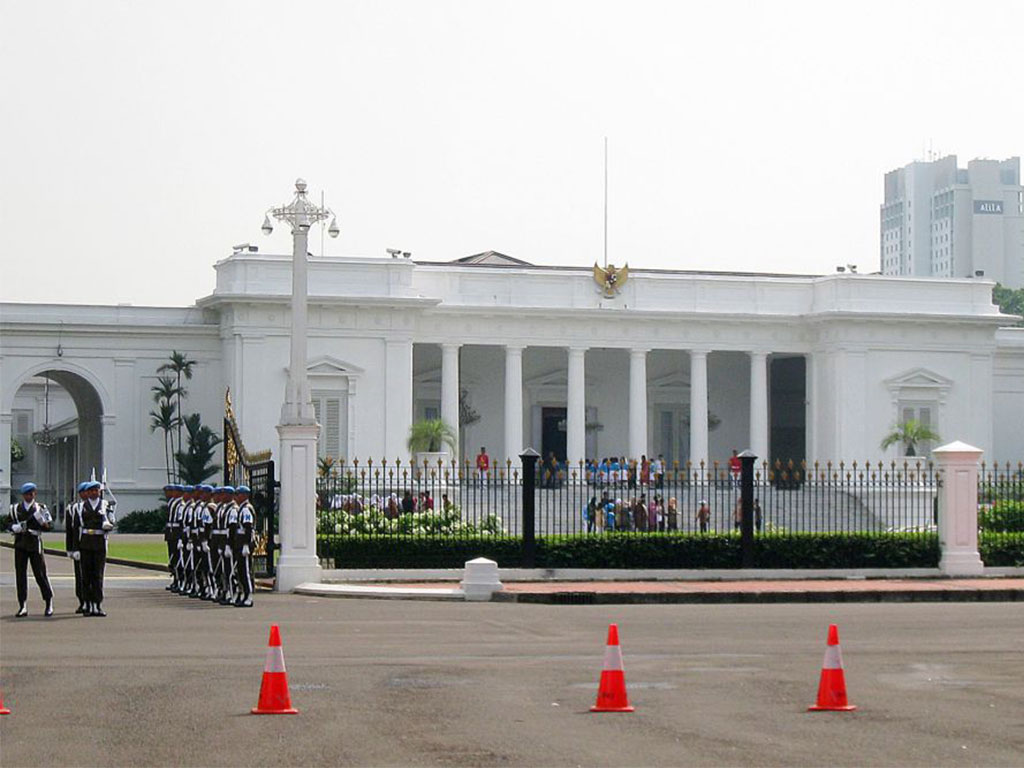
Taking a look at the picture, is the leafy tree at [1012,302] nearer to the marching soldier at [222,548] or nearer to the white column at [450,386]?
the white column at [450,386]

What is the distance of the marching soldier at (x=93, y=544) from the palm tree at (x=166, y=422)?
114 feet

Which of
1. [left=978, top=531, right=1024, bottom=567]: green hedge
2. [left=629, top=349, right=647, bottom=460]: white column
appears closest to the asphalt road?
[left=978, top=531, right=1024, bottom=567]: green hedge

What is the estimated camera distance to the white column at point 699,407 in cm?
6278

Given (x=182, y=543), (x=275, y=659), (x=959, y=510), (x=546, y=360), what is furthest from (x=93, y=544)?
(x=546, y=360)

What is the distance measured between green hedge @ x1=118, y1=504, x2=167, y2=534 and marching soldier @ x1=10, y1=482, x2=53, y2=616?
35303 mm

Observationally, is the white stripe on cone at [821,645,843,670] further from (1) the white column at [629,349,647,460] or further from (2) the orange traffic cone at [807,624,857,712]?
(1) the white column at [629,349,647,460]

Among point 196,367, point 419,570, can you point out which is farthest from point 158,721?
point 196,367

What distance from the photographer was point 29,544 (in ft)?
78.5

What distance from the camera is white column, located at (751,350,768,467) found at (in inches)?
2493

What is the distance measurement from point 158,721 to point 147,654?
4.95 meters

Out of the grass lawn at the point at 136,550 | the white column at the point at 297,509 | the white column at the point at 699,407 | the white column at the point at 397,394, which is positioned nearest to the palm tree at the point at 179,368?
the white column at the point at 397,394

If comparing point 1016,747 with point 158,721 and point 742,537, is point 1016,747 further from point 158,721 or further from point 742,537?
point 742,537

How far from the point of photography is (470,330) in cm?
6209

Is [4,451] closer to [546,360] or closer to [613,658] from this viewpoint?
[546,360]
